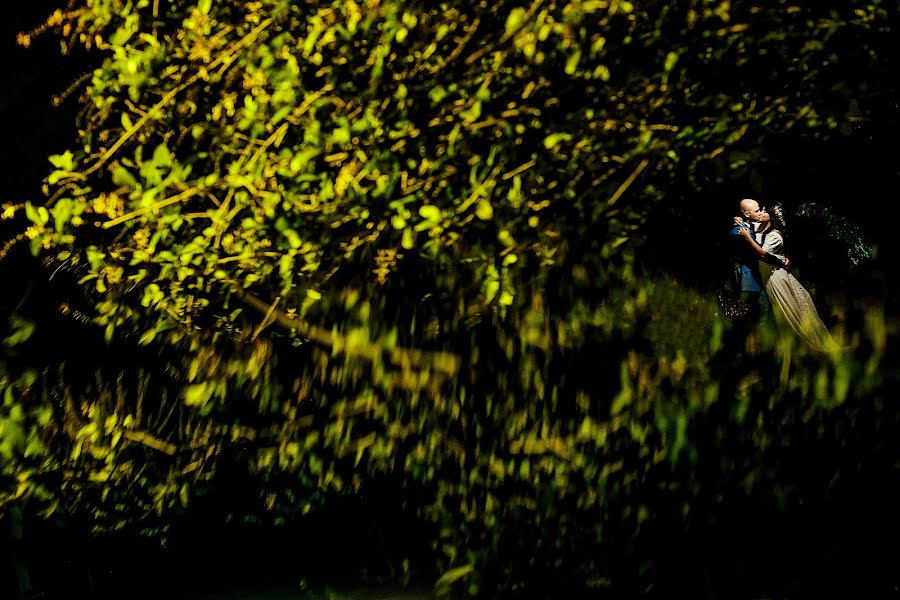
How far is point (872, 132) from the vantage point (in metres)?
4.16

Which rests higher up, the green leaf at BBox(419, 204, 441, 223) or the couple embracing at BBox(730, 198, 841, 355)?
the couple embracing at BBox(730, 198, 841, 355)

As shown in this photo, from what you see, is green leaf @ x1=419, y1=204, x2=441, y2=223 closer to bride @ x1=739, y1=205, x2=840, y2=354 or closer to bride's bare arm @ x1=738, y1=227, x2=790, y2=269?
bride @ x1=739, y1=205, x2=840, y2=354

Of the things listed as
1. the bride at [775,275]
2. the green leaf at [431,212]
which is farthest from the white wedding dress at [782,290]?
the green leaf at [431,212]

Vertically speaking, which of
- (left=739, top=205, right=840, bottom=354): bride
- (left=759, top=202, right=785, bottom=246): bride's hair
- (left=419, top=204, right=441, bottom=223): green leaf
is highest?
(left=759, top=202, right=785, bottom=246): bride's hair

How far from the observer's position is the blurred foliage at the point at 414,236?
330cm

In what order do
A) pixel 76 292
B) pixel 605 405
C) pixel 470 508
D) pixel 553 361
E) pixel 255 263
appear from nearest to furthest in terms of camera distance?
pixel 605 405 → pixel 553 361 → pixel 470 508 → pixel 255 263 → pixel 76 292

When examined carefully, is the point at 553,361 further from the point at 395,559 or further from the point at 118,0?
the point at 118,0

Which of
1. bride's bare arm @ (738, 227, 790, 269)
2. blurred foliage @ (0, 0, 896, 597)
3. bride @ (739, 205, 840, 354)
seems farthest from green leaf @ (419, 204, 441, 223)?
bride's bare arm @ (738, 227, 790, 269)

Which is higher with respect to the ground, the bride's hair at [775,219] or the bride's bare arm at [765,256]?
the bride's hair at [775,219]

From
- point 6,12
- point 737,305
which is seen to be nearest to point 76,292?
point 6,12

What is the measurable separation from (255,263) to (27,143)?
5.80ft

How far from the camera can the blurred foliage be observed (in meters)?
3.30

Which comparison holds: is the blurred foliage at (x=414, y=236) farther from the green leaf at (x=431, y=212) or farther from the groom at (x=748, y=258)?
the groom at (x=748, y=258)

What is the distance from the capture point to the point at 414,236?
3.64m
